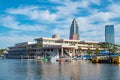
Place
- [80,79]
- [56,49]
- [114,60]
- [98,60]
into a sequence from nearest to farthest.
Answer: [80,79] → [114,60] → [98,60] → [56,49]

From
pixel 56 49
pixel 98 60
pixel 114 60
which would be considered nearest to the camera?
pixel 114 60

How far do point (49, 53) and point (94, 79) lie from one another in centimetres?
15472

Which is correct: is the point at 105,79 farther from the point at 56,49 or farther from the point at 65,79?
the point at 56,49

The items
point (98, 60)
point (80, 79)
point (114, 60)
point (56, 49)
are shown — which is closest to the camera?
point (80, 79)

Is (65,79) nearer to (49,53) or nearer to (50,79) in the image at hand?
(50,79)

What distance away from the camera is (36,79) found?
1785 inches

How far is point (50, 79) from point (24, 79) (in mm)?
4351

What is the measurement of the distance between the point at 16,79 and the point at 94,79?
1310 centimetres

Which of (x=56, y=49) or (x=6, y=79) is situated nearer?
(x=6, y=79)

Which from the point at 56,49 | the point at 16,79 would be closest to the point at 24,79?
the point at 16,79

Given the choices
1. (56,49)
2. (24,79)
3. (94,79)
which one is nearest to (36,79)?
(24,79)

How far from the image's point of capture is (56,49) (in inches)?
7594

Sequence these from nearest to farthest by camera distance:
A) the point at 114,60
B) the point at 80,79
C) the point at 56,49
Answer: the point at 80,79, the point at 114,60, the point at 56,49

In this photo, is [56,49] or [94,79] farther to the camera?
[56,49]
